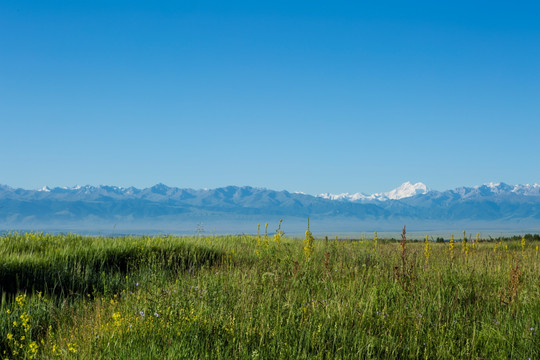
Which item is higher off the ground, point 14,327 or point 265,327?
point 265,327

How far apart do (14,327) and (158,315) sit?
2.49 meters

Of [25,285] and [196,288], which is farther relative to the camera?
[25,285]

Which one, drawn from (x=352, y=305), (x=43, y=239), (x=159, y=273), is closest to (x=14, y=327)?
(x=159, y=273)

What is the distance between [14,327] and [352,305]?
4961 millimetres

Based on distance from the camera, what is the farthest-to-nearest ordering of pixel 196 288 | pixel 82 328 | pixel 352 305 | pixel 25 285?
pixel 25 285 < pixel 196 288 < pixel 352 305 < pixel 82 328

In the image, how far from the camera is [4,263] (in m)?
9.22

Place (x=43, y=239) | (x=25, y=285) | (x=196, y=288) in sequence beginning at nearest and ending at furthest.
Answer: (x=196, y=288), (x=25, y=285), (x=43, y=239)

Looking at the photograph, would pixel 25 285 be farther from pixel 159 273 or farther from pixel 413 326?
pixel 413 326

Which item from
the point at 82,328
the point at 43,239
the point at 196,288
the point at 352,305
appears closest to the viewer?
the point at 82,328

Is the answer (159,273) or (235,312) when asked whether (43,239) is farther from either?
(235,312)

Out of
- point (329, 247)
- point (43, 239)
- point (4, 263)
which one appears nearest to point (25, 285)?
point (4, 263)

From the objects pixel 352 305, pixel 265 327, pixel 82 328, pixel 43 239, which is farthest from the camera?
pixel 43 239

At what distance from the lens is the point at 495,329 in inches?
239

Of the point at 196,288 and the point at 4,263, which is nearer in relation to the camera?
the point at 196,288
